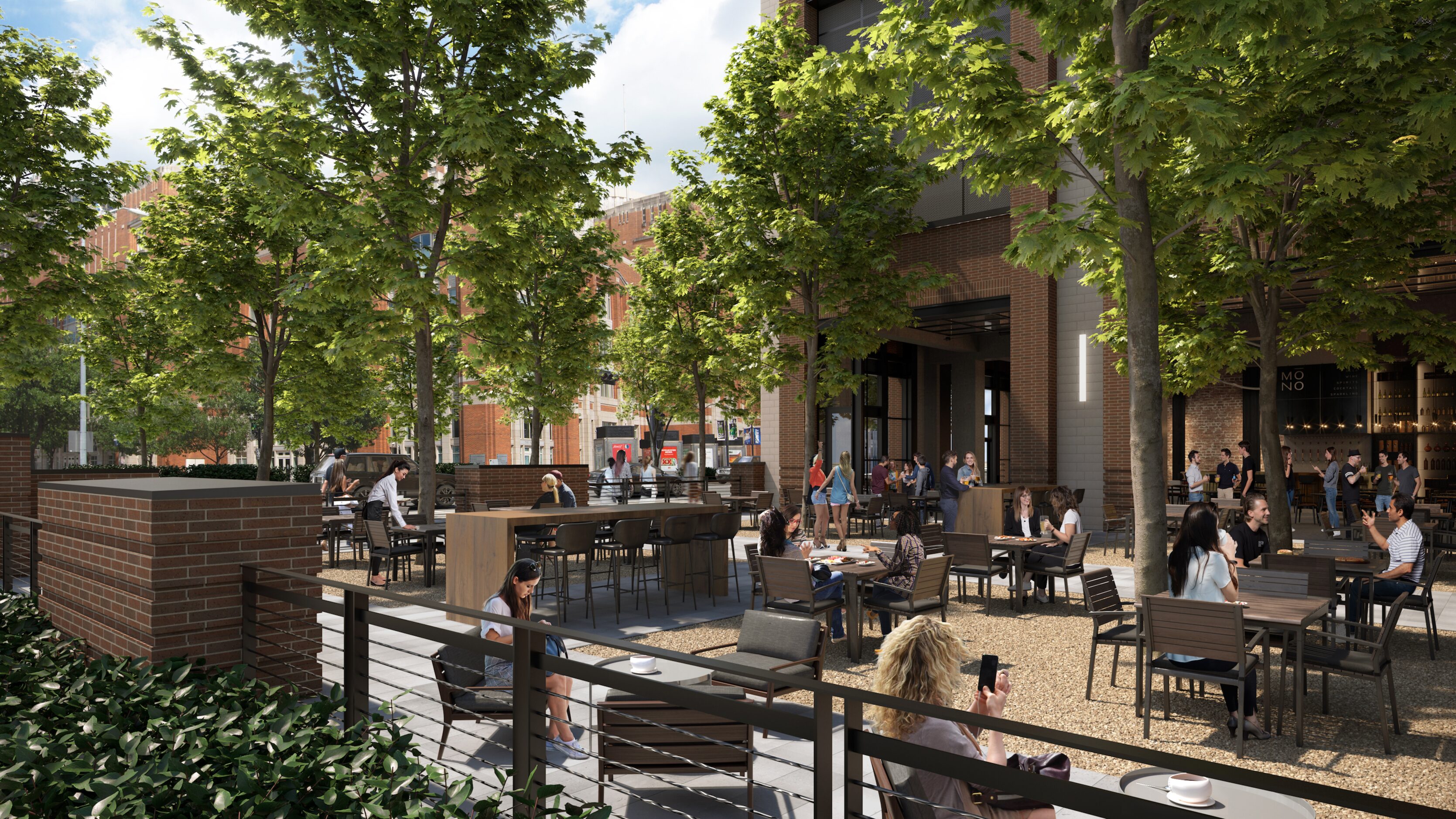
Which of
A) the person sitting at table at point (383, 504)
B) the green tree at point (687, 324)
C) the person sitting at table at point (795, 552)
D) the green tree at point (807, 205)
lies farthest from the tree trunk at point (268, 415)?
the person sitting at table at point (795, 552)

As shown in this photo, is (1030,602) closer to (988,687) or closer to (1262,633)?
(1262,633)

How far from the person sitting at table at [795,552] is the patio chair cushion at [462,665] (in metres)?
3.72

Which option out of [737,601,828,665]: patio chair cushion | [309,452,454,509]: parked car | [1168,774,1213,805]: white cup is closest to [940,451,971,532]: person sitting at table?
[737,601,828,665]: patio chair cushion

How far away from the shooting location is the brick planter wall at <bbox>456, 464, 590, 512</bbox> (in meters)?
22.8

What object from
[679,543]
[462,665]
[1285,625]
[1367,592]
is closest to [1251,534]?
[1367,592]

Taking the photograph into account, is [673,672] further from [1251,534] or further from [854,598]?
[1251,534]

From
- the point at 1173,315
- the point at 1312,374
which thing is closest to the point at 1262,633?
the point at 1173,315

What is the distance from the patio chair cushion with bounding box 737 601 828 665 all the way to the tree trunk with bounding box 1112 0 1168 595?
13.5 ft

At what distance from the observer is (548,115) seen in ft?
43.8

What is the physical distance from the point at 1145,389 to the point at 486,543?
7.50 meters

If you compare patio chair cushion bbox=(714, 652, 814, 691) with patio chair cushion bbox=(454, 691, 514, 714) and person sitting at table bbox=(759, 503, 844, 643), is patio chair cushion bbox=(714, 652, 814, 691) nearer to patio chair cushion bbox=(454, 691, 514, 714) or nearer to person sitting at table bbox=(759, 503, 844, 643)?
patio chair cushion bbox=(454, 691, 514, 714)

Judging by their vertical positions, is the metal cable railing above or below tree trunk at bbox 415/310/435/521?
below

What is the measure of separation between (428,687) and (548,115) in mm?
9352

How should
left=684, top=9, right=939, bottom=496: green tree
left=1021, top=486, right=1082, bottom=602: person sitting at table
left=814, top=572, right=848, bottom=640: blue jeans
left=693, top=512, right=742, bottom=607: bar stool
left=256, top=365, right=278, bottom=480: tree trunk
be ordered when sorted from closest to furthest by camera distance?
left=814, top=572, right=848, bottom=640: blue jeans, left=1021, top=486, right=1082, bottom=602: person sitting at table, left=693, top=512, right=742, bottom=607: bar stool, left=684, top=9, right=939, bottom=496: green tree, left=256, top=365, right=278, bottom=480: tree trunk
